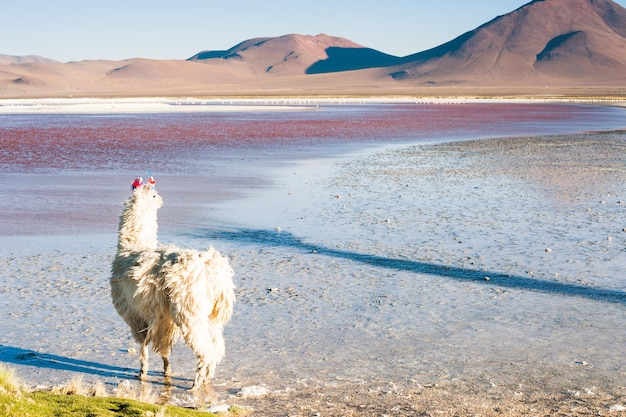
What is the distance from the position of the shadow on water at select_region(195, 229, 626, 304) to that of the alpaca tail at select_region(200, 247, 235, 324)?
3.76 meters

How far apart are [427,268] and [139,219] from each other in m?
3.84

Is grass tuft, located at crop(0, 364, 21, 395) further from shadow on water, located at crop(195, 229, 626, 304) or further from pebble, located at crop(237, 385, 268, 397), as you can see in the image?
shadow on water, located at crop(195, 229, 626, 304)

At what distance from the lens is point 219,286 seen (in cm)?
542

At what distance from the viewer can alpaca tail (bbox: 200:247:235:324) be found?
5.42 m

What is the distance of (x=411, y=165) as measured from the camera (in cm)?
2036

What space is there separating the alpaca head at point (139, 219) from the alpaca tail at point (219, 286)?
1018 millimetres

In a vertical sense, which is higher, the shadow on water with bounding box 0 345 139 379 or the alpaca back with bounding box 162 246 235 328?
the alpaca back with bounding box 162 246 235 328

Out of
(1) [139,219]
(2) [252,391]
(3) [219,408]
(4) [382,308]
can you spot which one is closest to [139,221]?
(1) [139,219]

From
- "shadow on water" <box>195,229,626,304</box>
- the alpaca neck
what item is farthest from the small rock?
"shadow on water" <box>195,229,626,304</box>

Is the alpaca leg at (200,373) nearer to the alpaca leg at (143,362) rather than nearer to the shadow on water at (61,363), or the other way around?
the alpaca leg at (143,362)

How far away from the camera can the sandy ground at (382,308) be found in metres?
5.48

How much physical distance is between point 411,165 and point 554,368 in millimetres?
14701

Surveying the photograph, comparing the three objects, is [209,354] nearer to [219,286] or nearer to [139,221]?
[219,286]

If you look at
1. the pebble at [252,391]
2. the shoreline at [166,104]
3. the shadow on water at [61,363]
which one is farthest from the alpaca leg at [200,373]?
the shoreline at [166,104]
